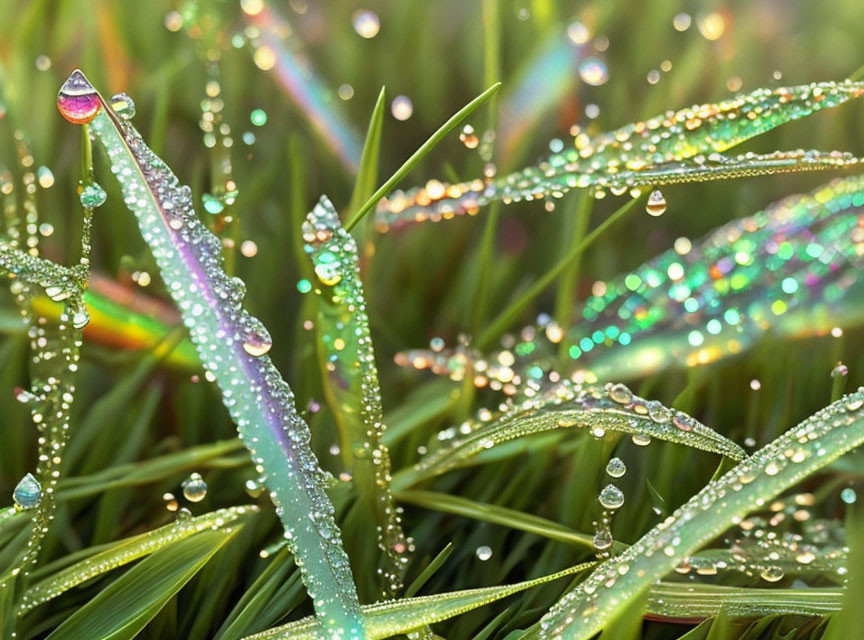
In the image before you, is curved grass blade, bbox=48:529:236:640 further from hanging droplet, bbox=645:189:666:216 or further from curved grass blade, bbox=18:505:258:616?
hanging droplet, bbox=645:189:666:216

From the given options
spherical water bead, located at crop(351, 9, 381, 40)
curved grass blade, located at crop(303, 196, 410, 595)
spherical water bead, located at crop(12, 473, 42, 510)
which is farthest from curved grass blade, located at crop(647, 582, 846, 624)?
spherical water bead, located at crop(351, 9, 381, 40)

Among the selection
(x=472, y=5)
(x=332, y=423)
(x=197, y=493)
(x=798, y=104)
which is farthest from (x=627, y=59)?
(x=197, y=493)

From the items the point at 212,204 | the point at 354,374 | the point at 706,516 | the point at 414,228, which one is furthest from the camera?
the point at 414,228

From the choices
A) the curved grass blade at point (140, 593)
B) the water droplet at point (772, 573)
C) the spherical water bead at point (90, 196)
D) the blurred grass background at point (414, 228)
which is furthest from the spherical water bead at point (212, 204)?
the water droplet at point (772, 573)

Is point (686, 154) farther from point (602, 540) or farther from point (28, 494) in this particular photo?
point (28, 494)

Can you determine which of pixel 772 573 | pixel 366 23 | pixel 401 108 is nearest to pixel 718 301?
pixel 772 573

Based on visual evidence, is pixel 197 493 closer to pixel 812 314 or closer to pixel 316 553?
pixel 316 553
